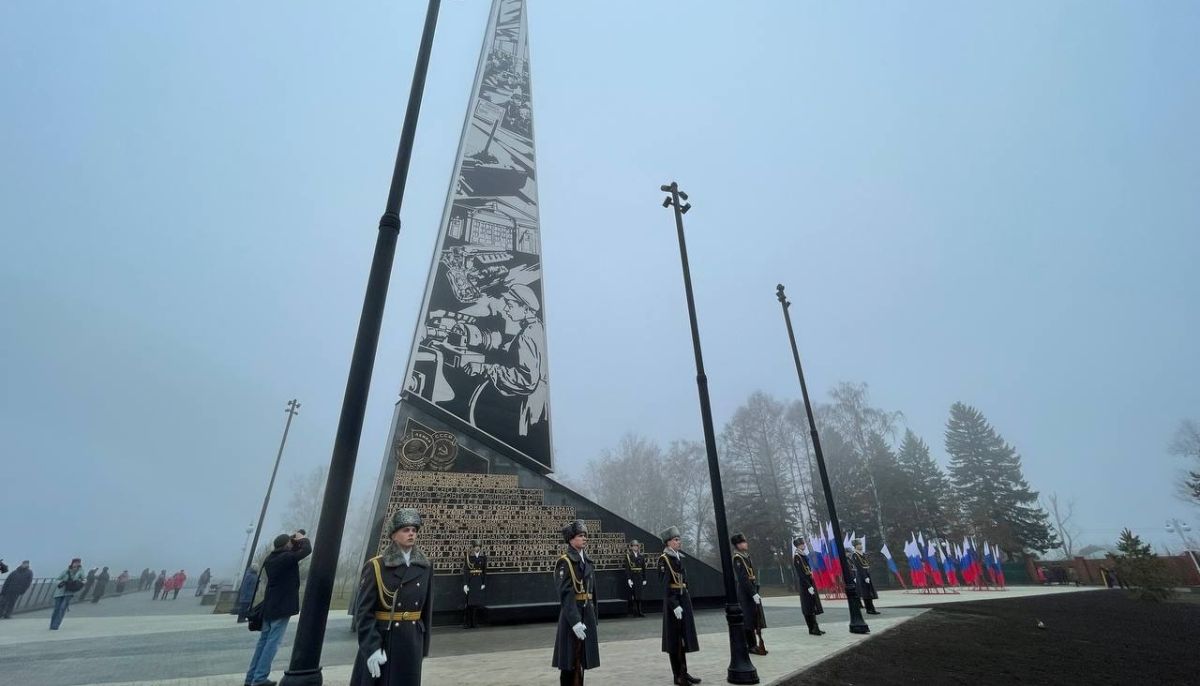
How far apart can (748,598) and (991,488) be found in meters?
45.3

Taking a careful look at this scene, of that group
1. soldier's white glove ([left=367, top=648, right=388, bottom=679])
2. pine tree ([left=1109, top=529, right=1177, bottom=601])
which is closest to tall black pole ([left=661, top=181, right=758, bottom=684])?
soldier's white glove ([left=367, top=648, right=388, bottom=679])

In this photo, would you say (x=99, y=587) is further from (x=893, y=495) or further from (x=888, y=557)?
(x=893, y=495)

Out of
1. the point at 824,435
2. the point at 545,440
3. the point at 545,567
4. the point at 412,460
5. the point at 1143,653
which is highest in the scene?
the point at 824,435

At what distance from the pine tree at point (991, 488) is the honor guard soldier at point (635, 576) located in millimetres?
35682

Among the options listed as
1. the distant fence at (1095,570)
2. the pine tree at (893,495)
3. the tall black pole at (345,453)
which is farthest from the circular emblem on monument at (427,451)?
the distant fence at (1095,570)

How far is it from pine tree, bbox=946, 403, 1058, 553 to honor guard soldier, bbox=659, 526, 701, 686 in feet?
138

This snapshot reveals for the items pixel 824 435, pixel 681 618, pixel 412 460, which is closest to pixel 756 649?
pixel 681 618

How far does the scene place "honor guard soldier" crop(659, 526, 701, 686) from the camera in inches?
237

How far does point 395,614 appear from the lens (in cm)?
390

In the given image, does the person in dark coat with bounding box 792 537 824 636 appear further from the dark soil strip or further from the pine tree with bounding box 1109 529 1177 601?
the pine tree with bounding box 1109 529 1177 601

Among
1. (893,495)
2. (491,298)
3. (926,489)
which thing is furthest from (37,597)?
(926,489)

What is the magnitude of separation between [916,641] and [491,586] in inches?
362

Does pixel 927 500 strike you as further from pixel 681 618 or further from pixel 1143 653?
pixel 681 618

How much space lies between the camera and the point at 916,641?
8.59 meters
